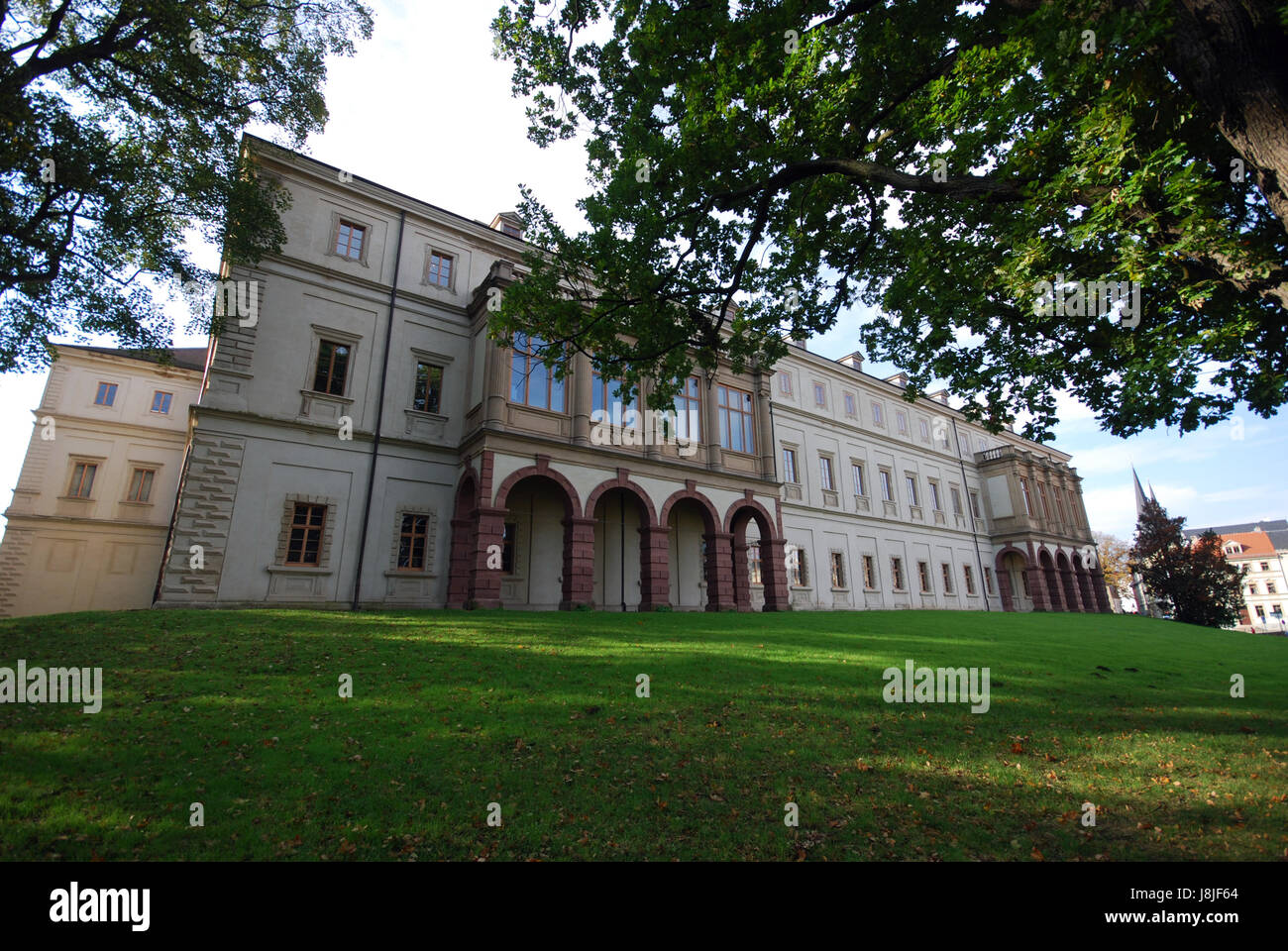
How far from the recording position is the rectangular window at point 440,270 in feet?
67.4

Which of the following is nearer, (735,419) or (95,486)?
(735,419)

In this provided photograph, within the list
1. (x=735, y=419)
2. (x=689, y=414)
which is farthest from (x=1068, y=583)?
(x=689, y=414)

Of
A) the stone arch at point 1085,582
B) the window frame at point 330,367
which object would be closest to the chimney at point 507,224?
the window frame at point 330,367

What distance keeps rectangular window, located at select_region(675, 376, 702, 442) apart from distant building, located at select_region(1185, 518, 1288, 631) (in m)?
97.5

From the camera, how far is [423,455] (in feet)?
61.3

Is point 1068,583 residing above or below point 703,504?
below

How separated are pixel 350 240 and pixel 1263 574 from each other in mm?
126679

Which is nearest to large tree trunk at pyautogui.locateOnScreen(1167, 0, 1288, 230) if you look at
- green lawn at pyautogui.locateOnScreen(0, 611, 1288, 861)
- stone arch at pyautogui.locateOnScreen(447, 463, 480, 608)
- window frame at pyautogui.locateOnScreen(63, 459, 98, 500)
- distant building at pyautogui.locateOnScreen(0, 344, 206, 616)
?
green lawn at pyautogui.locateOnScreen(0, 611, 1288, 861)

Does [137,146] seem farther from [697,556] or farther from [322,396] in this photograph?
[697,556]

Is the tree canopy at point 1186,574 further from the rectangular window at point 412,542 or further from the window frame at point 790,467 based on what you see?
the rectangular window at point 412,542

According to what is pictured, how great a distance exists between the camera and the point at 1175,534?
136 ft

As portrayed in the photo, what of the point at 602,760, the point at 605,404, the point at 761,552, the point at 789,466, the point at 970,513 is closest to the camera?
the point at 602,760

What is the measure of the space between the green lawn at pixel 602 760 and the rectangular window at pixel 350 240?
1445cm
